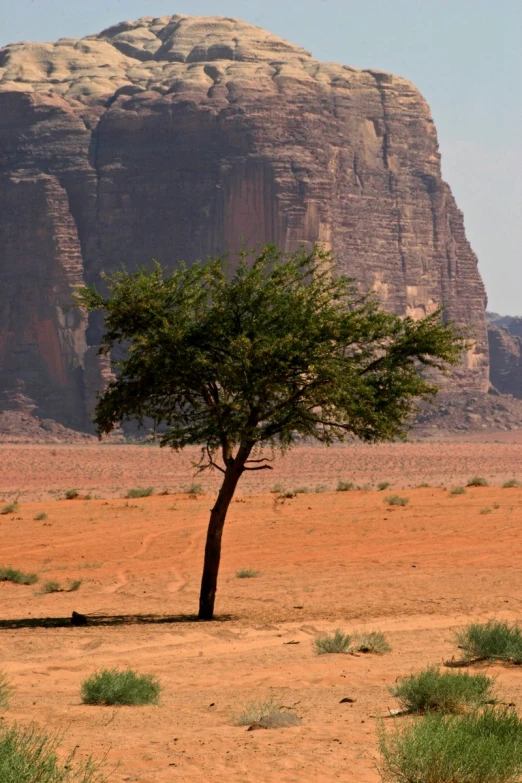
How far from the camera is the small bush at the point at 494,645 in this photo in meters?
11.8

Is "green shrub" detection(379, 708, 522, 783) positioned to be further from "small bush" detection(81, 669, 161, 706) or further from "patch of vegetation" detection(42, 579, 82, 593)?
"patch of vegetation" detection(42, 579, 82, 593)

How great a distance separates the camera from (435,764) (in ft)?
20.7

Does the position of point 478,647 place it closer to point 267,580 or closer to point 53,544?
point 267,580

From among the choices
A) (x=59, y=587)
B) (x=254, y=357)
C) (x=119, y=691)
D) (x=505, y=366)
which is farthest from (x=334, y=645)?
(x=505, y=366)

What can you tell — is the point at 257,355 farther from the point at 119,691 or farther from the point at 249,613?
the point at 119,691

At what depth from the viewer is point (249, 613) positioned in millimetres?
17188

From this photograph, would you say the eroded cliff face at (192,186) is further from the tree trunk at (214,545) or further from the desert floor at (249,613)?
the tree trunk at (214,545)

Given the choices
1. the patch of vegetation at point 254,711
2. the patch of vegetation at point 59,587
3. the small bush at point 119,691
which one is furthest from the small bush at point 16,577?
the patch of vegetation at point 254,711

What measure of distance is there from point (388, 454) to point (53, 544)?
57.0 m

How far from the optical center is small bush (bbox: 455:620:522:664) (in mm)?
11750

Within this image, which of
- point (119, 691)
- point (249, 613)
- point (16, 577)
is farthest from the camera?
point (16, 577)

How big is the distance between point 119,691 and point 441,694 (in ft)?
9.36

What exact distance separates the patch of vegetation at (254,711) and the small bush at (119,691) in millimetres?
886

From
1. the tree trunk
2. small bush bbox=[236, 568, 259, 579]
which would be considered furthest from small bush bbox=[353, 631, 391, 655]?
small bush bbox=[236, 568, 259, 579]
